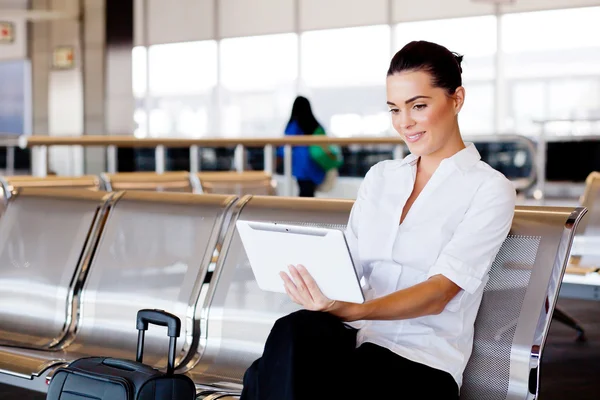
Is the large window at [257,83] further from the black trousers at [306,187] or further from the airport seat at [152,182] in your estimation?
the airport seat at [152,182]

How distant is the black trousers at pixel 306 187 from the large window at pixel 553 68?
22.7 feet

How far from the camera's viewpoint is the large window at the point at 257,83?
1652cm

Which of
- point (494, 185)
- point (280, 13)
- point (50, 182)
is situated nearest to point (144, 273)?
point (494, 185)

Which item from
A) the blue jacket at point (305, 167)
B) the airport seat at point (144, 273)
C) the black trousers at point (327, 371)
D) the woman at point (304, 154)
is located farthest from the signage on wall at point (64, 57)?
the black trousers at point (327, 371)

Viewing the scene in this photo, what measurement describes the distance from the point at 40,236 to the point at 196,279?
34.5 inches

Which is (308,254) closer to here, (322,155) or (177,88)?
(322,155)

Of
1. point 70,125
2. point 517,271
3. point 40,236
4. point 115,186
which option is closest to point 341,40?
point 70,125

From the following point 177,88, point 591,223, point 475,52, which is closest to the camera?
point 591,223

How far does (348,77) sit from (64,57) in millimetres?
5046

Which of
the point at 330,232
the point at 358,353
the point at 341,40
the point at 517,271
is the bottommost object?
the point at 358,353

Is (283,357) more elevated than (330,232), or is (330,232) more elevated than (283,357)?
(330,232)

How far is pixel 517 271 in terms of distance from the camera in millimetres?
2494

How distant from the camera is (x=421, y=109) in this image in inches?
93.5

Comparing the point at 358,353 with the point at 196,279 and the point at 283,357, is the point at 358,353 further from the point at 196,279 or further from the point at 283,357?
the point at 196,279
